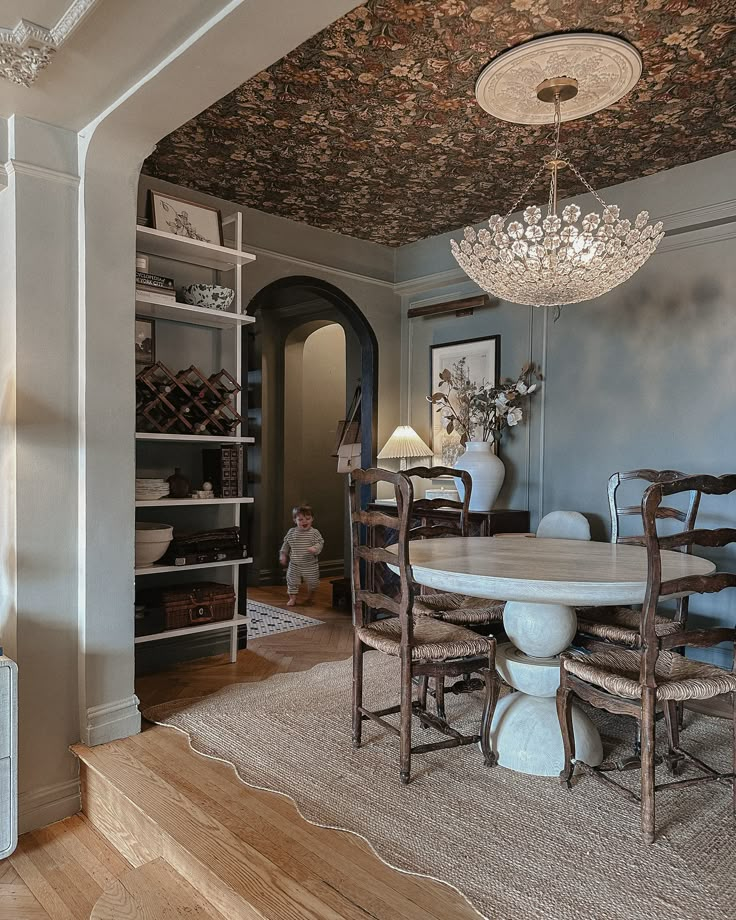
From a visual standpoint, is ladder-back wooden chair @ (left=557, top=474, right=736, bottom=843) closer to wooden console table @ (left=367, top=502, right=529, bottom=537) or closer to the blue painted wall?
the blue painted wall

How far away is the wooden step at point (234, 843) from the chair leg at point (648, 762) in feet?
2.00

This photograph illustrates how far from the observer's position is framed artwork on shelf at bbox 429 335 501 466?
4562 millimetres

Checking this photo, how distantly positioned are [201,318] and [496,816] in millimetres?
2736

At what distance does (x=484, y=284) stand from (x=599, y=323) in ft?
4.23

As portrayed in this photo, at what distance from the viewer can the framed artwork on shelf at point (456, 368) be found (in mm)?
4562

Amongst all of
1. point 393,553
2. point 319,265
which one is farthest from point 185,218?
point 393,553

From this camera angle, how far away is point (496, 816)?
206 centimetres

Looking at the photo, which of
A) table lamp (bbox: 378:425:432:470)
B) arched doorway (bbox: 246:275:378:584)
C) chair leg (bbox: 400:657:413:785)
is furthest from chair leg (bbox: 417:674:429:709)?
arched doorway (bbox: 246:275:378:584)

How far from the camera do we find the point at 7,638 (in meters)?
2.42

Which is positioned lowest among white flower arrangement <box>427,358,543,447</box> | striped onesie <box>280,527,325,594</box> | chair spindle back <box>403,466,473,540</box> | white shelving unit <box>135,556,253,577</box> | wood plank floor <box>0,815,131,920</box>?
wood plank floor <box>0,815,131,920</box>

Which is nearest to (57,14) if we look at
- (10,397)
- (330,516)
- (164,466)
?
(10,397)

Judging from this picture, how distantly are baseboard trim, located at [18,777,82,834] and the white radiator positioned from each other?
177 millimetres

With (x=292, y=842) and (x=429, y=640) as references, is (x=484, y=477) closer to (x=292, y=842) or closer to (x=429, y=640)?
(x=429, y=640)

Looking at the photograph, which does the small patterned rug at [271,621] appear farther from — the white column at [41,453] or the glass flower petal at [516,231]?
the glass flower petal at [516,231]
